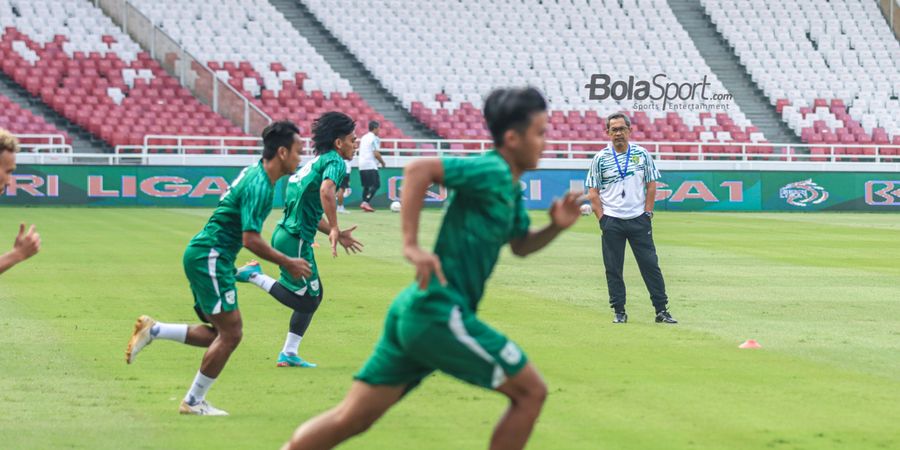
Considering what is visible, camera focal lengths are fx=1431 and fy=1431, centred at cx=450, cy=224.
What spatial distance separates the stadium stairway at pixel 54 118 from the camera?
39.7m

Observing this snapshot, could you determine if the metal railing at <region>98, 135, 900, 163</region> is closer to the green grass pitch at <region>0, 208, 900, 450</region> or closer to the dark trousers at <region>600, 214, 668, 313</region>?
the green grass pitch at <region>0, 208, 900, 450</region>

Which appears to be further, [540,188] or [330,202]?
[540,188]

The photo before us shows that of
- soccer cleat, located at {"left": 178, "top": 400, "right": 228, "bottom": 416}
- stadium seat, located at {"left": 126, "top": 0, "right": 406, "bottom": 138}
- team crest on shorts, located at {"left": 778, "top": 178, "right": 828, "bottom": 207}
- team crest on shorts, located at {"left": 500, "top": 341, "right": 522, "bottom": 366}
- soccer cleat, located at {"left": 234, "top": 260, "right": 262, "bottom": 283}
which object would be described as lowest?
soccer cleat, located at {"left": 178, "top": 400, "right": 228, "bottom": 416}

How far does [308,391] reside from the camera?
9938mm

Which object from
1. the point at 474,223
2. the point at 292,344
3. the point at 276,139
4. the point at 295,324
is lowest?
the point at 292,344

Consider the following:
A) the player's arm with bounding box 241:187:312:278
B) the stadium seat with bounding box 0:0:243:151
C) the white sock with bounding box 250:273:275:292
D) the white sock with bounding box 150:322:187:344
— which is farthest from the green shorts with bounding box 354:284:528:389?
the stadium seat with bounding box 0:0:243:151

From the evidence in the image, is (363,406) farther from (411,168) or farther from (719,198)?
(719,198)

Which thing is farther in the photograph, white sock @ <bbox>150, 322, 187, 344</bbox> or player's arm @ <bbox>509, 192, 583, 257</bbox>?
white sock @ <bbox>150, 322, 187, 344</bbox>

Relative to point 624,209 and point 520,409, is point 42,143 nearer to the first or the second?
point 624,209

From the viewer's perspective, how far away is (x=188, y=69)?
42.4 meters

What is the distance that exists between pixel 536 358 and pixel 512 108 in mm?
5778

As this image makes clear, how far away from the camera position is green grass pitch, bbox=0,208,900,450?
27.8 feet

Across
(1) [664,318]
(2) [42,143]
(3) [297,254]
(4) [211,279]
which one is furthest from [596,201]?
(2) [42,143]

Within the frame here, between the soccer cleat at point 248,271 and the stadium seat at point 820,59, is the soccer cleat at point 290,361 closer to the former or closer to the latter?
the soccer cleat at point 248,271
